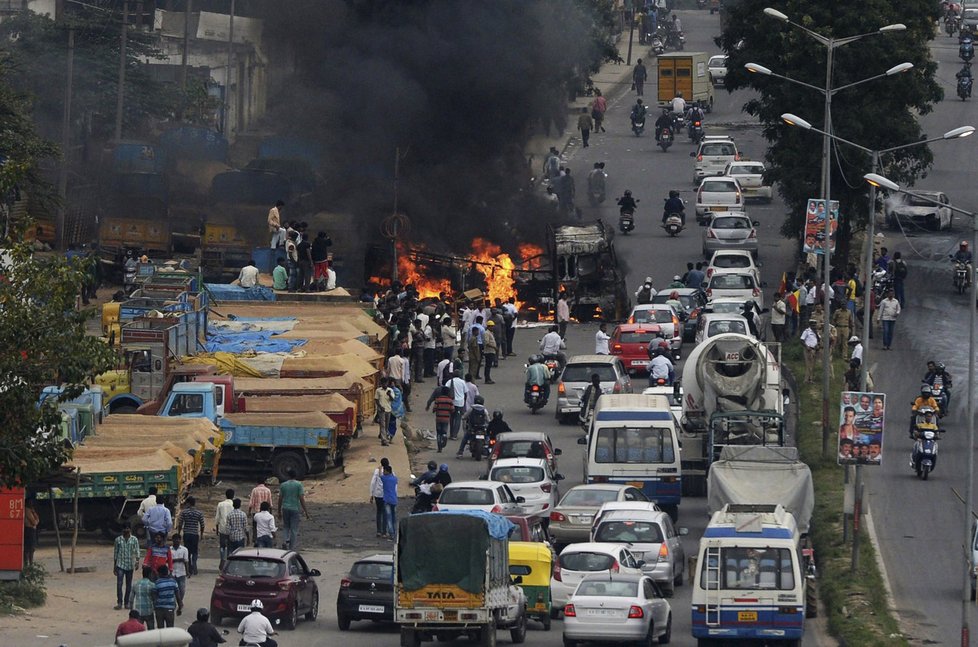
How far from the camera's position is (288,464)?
3709 cm

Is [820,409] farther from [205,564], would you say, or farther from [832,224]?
[205,564]

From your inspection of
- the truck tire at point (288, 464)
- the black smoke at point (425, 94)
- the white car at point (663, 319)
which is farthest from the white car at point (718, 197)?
the truck tire at point (288, 464)

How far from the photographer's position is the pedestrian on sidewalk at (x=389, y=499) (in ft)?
109

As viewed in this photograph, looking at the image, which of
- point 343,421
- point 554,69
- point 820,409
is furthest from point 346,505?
point 554,69

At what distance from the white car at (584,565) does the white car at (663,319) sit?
1798cm

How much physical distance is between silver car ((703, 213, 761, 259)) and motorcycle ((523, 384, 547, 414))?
1518 centimetres

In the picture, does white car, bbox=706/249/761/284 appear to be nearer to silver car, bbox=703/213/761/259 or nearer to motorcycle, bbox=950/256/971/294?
silver car, bbox=703/213/761/259

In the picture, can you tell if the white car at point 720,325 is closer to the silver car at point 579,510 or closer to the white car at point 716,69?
the silver car at point 579,510

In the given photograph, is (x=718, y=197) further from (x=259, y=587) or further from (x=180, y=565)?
(x=259, y=587)

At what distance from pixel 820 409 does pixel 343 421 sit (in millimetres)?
10187

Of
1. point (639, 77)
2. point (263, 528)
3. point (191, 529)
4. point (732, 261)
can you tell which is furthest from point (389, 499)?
point (639, 77)

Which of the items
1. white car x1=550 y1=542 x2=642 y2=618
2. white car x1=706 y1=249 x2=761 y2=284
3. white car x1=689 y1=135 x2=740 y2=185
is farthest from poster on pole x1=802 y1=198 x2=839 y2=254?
white car x1=689 y1=135 x2=740 y2=185

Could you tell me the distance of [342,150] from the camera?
6034 cm

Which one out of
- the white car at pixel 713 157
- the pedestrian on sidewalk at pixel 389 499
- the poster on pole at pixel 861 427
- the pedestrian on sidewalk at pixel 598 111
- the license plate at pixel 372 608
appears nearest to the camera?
the license plate at pixel 372 608
